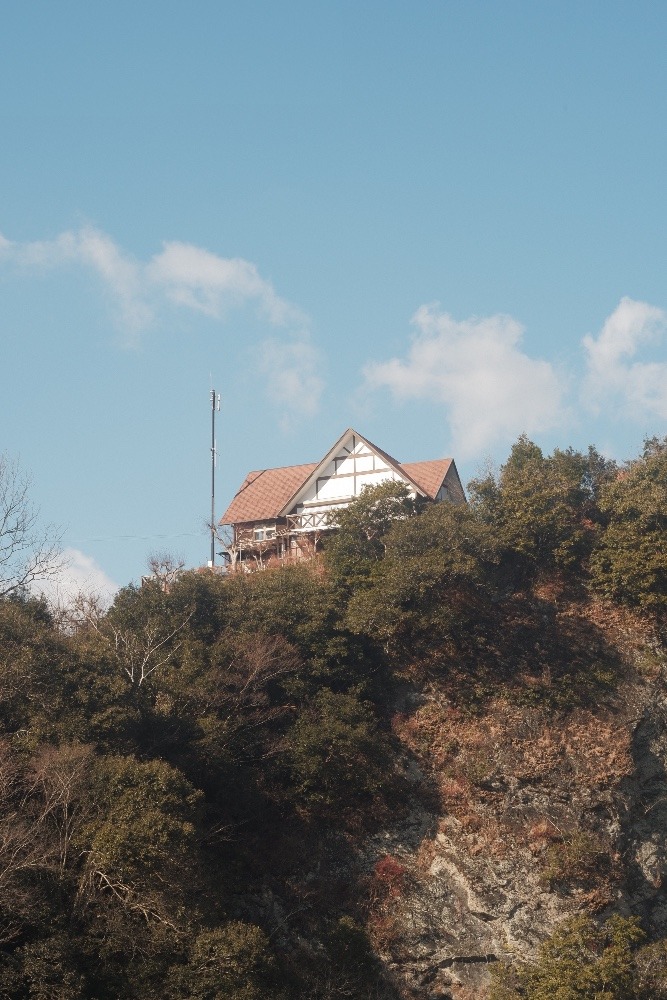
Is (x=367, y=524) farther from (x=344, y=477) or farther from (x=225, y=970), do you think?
(x=225, y=970)

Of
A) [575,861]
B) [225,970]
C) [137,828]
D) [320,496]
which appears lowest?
[225,970]

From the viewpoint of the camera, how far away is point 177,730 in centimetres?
2705

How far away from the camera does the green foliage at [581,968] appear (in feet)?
73.8

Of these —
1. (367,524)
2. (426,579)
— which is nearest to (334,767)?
(426,579)

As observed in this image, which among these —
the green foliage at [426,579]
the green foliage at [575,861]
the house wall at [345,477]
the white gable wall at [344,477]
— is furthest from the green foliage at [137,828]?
the house wall at [345,477]

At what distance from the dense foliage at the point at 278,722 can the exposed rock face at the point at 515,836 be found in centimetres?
66

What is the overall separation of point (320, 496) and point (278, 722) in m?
14.6

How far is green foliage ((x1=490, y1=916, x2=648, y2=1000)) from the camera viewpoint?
22500 mm

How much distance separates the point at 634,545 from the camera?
33.5 meters

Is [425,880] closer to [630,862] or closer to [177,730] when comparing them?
[630,862]

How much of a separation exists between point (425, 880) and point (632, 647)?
32.6 feet

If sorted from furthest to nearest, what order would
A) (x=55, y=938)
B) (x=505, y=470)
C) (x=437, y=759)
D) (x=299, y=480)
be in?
(x=299, y=480) → (x=505, y=470) → (x=437, y=759) → (x=55, y=938)

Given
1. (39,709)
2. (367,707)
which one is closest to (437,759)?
(367,707)

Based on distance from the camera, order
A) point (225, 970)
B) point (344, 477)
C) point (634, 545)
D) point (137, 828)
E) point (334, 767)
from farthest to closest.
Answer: point (344, 477), point (634, 545), point (334, 767), point (137, 828), point (225, 970)
